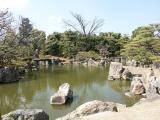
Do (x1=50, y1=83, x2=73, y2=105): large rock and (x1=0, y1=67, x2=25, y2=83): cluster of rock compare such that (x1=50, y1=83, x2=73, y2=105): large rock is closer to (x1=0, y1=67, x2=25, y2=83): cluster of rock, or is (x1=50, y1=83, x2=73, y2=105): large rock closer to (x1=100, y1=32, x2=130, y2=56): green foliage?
(x1=0, y1=67, x2=25, y2=83): cluster of rock

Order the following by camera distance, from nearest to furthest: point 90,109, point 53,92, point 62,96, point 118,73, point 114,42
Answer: point 90,109 → point 62,96 → point 53,92 → point 118,73 → point 114,42

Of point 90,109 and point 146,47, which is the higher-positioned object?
point 146,47

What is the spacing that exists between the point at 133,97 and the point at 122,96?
734mm

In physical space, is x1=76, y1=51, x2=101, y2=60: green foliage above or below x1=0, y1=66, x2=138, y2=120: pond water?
above

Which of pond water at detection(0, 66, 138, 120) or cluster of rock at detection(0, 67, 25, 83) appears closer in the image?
pond water at detection(0, 66, 138, 120)

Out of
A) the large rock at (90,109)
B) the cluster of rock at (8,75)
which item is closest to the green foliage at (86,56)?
the cluster of rock at (8,75)

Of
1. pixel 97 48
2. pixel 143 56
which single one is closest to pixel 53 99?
pixel 143 56

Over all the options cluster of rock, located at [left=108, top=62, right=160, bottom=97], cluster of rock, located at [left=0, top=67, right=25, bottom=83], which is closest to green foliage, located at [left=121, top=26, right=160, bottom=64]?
cluster of rock, located at [left=108, top=62, right=160, bottom=97]

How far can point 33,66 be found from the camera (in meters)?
37.4

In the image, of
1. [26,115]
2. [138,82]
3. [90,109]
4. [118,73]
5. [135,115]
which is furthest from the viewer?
[118,73]

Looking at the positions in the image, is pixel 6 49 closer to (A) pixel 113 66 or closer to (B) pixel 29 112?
(A) pixel 113 66

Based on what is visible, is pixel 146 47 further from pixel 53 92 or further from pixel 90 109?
pixel 90 109

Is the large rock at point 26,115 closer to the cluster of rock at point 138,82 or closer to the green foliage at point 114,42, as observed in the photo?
the cluster of rock at point 138,82

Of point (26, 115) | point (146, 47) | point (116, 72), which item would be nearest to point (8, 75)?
point (116, 72)
